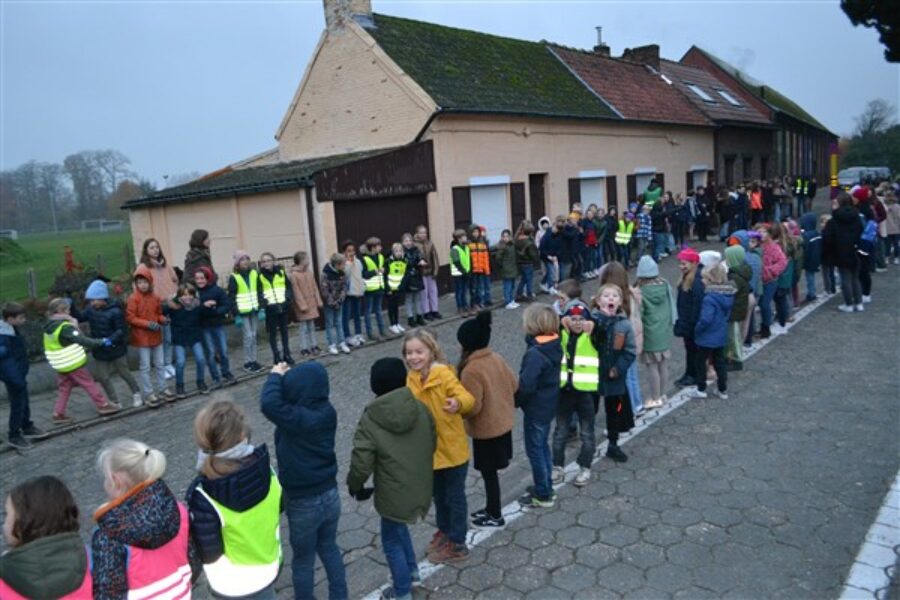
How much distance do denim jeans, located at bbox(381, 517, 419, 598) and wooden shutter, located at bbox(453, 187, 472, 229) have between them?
40.6 ft

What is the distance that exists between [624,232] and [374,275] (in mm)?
8035

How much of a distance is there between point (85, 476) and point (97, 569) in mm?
4265

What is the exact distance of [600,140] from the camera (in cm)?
2034

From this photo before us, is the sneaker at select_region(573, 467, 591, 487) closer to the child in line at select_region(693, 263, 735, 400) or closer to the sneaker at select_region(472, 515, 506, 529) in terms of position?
the sneaker at select_region(472, 515, 506, 529)

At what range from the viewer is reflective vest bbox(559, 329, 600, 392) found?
17.6 feet

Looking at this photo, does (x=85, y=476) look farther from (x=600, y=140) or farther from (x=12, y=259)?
(x=12, y=259)

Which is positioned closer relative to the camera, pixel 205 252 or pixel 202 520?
pixel 202 520

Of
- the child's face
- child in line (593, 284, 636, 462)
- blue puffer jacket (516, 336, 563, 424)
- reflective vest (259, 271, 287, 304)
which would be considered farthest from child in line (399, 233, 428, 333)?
the child's face

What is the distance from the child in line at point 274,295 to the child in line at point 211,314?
2.01 ft

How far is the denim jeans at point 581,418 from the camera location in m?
5.46

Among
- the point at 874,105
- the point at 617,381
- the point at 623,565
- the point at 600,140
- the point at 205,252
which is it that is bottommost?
the point at 623,565

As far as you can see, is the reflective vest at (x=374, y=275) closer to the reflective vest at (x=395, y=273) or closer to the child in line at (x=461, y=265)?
the reflective vest at (x=395, y=273)

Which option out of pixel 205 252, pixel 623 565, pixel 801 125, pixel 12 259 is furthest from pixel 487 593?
pixel 801 125

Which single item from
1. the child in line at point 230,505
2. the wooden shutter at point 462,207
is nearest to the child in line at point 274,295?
the child in line at point 230,505
